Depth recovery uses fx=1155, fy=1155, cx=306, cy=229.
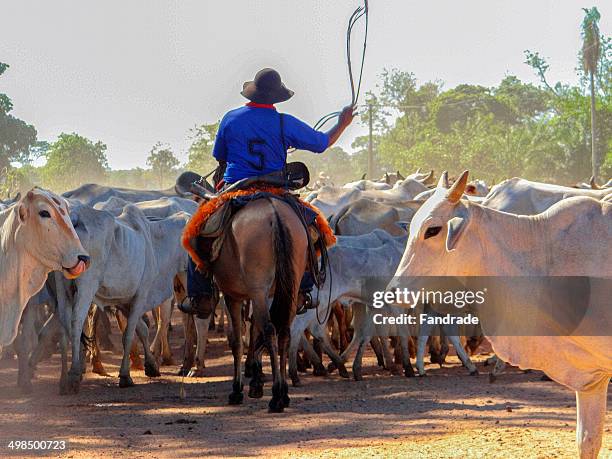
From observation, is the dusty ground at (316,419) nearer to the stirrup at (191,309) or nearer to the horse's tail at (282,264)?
the stirrup at (191,309)

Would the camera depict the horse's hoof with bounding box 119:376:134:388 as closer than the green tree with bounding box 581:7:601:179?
Yes

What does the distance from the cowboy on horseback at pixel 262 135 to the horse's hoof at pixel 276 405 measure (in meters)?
0.98

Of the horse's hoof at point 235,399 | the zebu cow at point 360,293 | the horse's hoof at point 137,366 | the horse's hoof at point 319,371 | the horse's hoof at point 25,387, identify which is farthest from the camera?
the horse's hoof at point 137,366

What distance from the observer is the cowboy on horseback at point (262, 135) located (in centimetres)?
877

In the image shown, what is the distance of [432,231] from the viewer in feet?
18.8

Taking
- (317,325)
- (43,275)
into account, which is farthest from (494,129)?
(43,275)

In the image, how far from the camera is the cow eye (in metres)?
5.71

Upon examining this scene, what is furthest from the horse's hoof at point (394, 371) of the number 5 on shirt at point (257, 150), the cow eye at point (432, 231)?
the cow eye at point (432, 231)

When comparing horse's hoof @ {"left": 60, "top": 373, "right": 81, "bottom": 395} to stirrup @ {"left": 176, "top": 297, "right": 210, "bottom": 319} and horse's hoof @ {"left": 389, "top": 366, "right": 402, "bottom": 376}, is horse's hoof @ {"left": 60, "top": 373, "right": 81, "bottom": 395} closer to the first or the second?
stirrup @ {"left": 176, "top": 297, "right": 210, "bottom": 319}

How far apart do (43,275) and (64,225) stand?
367 millimetres

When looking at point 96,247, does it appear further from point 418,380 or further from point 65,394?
point 418,380

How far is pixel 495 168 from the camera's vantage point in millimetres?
56750

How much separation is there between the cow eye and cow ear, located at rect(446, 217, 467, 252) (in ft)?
0.20

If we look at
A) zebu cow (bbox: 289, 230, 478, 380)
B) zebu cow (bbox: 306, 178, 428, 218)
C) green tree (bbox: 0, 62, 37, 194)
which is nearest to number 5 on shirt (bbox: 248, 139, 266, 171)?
zebu cow (bbox: 289, 230, 478, 380)
